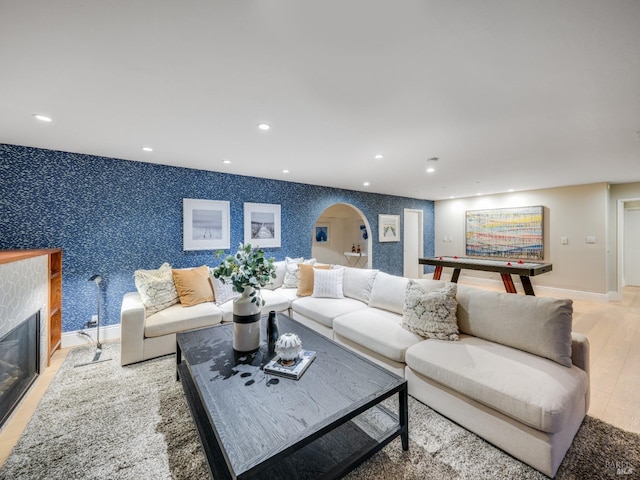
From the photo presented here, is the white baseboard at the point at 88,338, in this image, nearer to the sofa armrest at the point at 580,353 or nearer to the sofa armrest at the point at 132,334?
Result: the sofa armrest at the point at 132,334

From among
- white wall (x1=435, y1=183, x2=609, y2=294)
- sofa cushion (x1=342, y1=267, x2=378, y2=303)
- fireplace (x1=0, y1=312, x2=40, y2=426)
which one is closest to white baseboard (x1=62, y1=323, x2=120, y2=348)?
fireplace (x1=0, y1=312, x2=40, y2=426)

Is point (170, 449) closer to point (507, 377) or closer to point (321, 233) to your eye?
point (507, 377)

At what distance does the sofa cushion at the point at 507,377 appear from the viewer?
1.42 meters

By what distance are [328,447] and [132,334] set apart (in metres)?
2.24

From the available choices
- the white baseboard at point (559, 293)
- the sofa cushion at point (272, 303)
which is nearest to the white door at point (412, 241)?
the white baseboard at point (559, 293)

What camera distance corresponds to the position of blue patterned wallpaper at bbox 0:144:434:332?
2883 mm

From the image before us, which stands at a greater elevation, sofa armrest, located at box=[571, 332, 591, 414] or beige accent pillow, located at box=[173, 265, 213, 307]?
beige accent pillow, located at box=[173, 265, 213, 307]

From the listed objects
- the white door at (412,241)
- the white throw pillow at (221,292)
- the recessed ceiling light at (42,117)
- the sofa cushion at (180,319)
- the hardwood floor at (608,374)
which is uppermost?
the recessed ceiling light at (42,117)

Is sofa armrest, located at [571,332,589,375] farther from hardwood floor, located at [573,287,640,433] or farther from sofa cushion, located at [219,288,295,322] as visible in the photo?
sofa cushion, located at [219,288,295,322]

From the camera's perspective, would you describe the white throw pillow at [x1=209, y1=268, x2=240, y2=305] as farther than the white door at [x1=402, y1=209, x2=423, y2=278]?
No

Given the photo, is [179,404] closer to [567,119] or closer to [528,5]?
[528,5]

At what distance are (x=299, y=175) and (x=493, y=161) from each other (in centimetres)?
280

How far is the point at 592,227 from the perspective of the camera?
513 centimetres

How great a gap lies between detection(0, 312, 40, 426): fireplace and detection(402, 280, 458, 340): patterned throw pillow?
3.07m
